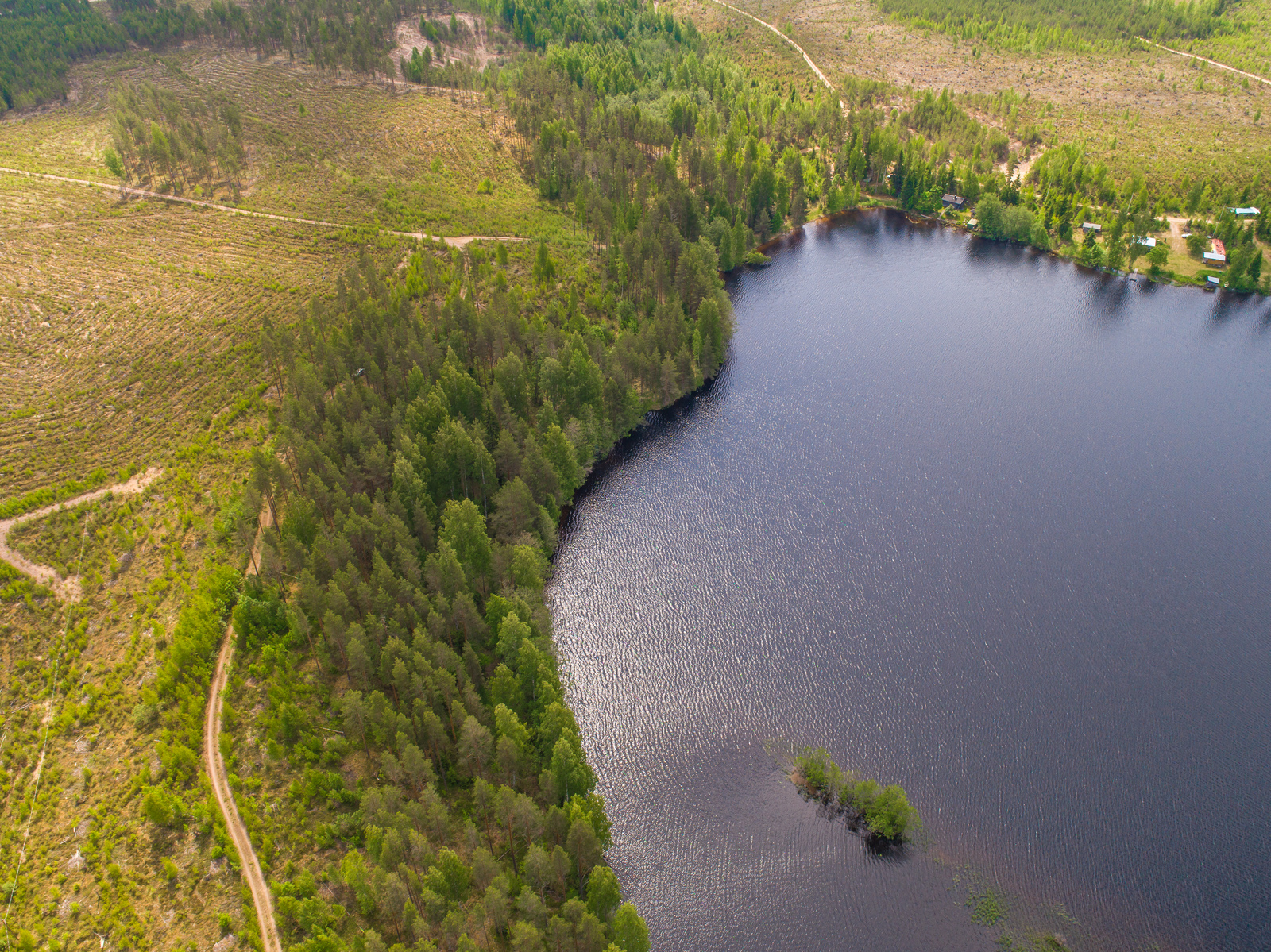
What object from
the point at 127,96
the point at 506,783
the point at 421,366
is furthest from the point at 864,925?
the point at 127,96

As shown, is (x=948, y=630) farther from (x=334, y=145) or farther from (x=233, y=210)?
(x=334, y=145)

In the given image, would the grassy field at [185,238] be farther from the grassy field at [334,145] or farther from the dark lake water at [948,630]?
the dark lake water at [948,630]

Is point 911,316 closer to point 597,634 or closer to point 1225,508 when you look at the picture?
point 1225,508

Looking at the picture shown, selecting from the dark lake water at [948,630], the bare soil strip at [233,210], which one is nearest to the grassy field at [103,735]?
the dark lake water at [948,630]

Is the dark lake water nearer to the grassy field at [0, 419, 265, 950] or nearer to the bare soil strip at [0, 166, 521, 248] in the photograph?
the grassy field at [0, 419, 265, 950]

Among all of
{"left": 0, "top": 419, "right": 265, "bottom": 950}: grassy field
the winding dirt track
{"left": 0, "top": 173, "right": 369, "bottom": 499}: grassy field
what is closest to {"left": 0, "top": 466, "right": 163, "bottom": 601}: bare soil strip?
{"left": 0, "top": 419, "right": 265, "bottom": 950}: grassy field
